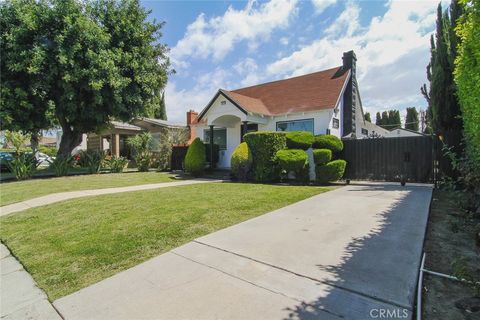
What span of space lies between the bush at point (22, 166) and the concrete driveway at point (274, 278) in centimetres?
1398

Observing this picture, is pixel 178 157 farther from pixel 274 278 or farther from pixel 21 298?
pixel 274 278

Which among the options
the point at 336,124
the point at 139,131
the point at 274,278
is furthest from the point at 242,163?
the point at 139,131

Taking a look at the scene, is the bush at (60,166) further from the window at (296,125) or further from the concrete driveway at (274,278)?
the concrete driveway at (274,278)

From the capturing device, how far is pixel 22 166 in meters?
13.5

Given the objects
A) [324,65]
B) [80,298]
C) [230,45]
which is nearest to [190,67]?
[230,45]

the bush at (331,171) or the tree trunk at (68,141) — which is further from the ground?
the tree trunk at (68,141)

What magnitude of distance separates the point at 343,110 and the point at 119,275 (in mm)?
14818

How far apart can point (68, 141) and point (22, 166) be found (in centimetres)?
371

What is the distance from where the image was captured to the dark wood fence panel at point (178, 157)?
18.0m

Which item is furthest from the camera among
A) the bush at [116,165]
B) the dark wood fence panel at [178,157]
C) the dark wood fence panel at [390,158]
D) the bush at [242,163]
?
the dark wood fence panel at [178,157]

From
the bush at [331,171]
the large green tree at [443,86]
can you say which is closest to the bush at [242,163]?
the bush at [331,171]

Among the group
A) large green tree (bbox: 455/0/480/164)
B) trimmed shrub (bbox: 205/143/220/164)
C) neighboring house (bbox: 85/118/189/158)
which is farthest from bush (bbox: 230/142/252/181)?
large green tree (bbox: 455/0/480/164)

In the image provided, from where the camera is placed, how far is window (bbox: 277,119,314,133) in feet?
46.7

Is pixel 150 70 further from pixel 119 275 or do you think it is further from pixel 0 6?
pixel 119 275
